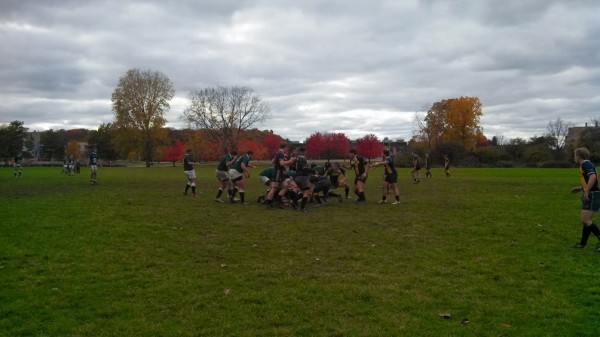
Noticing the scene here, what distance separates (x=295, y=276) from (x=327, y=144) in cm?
9292

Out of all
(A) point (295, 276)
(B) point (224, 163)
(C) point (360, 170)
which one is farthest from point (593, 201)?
(B) point (224, 163)

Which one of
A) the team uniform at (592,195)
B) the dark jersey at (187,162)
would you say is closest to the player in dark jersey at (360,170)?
the dark jersey at (187,162)

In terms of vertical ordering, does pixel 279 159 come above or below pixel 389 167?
above

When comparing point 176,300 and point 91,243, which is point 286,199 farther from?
point 176,300

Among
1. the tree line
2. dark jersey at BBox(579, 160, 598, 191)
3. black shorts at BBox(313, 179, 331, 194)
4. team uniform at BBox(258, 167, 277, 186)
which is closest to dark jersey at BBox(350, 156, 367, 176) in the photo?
black shorts at BBox(313, 179, 331, 194)

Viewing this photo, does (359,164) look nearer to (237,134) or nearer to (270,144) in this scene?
(237,134)

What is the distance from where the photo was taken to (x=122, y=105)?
67.9 m

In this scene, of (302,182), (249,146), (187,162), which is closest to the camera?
(302,182)

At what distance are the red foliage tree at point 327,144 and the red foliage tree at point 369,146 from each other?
372 centimetres

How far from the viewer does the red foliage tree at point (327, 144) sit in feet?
326

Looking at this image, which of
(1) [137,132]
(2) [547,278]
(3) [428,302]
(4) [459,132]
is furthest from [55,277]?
(4) [459,132]

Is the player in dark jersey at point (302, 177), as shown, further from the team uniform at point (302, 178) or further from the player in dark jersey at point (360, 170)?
the player in dark jersey at point (360, 170)

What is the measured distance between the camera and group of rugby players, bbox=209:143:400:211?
579 inches

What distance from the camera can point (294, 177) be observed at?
1482 cm
